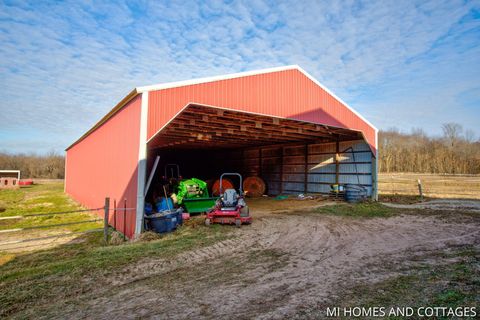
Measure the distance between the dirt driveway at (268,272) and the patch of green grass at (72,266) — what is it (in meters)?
0.38

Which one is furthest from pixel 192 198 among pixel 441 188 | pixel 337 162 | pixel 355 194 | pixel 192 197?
pixel 441 188

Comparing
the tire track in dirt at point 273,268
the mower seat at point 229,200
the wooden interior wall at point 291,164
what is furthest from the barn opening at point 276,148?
the tire track in dirt at point 273,268

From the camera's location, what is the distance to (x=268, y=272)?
4.78 metres

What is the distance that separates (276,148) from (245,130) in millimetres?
7535

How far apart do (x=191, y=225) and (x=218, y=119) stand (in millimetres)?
4665

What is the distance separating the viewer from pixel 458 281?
415 cm

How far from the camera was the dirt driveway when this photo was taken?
3.56m

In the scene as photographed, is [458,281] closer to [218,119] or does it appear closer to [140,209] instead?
[140,209]

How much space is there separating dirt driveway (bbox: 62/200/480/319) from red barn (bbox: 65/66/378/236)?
3249 mm

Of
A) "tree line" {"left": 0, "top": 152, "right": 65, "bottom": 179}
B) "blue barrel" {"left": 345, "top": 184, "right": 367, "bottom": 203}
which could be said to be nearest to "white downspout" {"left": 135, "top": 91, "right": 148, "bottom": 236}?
"blue barrel" {"left": 345, "top": 184, "right": 367, "bottom": 203}

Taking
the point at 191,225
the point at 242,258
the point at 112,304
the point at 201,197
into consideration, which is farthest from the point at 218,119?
the point at 112,304

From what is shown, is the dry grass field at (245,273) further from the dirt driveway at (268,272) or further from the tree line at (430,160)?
the tree line at (430,160)

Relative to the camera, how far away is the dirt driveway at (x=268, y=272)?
3.56 metres

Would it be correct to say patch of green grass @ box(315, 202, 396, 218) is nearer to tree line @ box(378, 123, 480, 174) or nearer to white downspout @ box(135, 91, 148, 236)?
white downspout @ box(135, 91, 148, 236)
